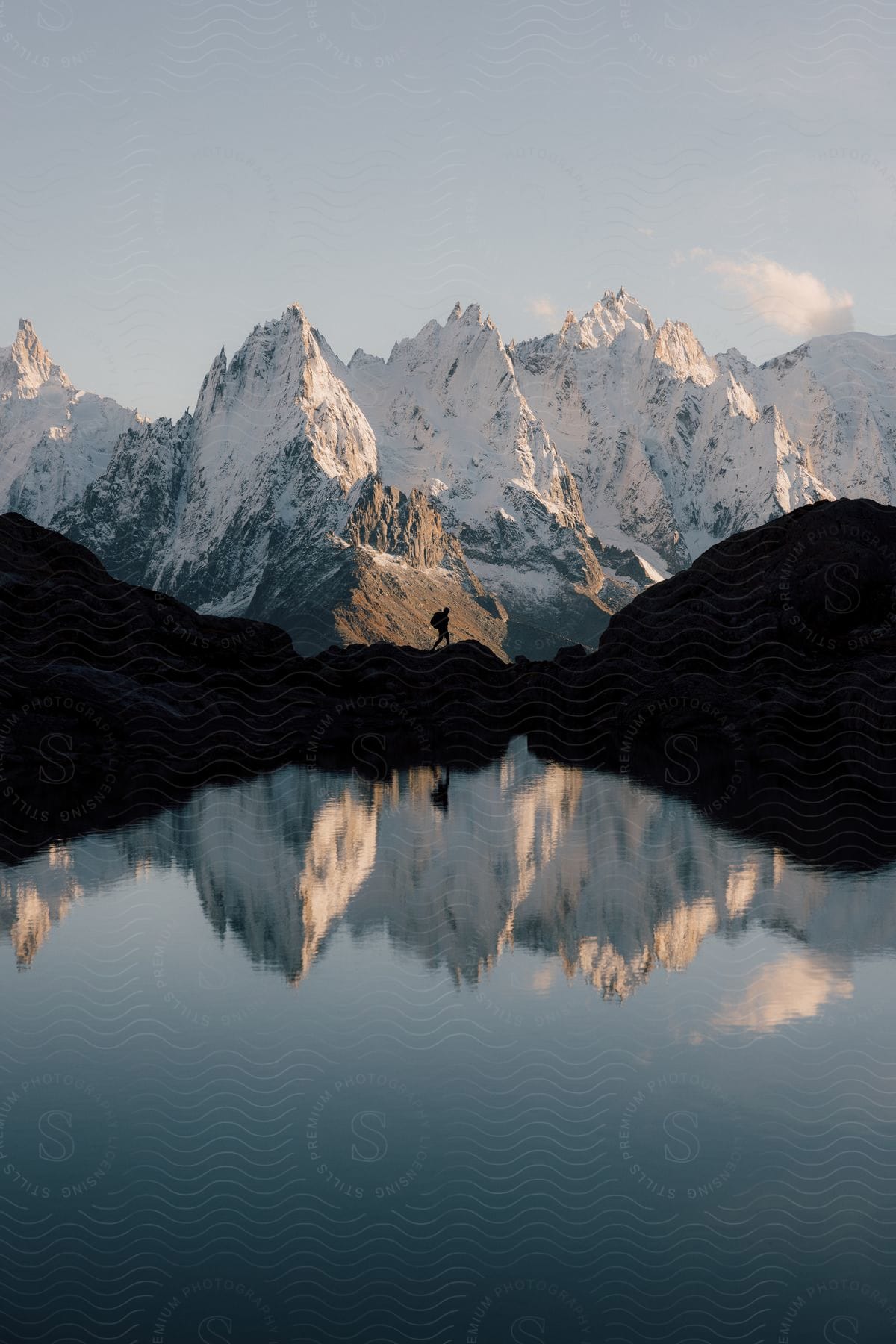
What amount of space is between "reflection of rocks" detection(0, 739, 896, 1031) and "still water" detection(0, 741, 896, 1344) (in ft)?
0.40

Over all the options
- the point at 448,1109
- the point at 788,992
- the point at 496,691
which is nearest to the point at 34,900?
the point at 448,1109

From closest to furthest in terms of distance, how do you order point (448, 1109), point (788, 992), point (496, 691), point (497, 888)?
1. point (448, 1109)
2. point (788, 992)
3. point (497, 888)
4. point (496, 691)

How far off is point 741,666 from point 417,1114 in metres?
45.1

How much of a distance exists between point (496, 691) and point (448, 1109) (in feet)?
174

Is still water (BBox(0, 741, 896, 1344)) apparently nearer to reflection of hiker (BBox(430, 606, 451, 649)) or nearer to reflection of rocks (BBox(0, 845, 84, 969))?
reflection of rocks (BBox(0, 845, 84, 969))

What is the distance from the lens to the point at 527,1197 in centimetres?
1247

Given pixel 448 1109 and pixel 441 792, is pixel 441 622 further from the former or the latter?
pixel 448 1109

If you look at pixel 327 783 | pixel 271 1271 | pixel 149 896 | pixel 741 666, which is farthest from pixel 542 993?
pixel 741 666

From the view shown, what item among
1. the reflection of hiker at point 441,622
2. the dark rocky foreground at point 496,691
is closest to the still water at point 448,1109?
the dark rocky foreground at point 496,691

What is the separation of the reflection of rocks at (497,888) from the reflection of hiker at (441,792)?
0.67 meters

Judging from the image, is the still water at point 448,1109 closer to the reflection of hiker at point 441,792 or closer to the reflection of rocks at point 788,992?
the reflection of rocks at point 788,992

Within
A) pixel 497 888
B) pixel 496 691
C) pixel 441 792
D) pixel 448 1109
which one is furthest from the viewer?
pixel 496 691

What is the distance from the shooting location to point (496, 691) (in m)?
67.0

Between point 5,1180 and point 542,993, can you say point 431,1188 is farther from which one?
point 542,993
